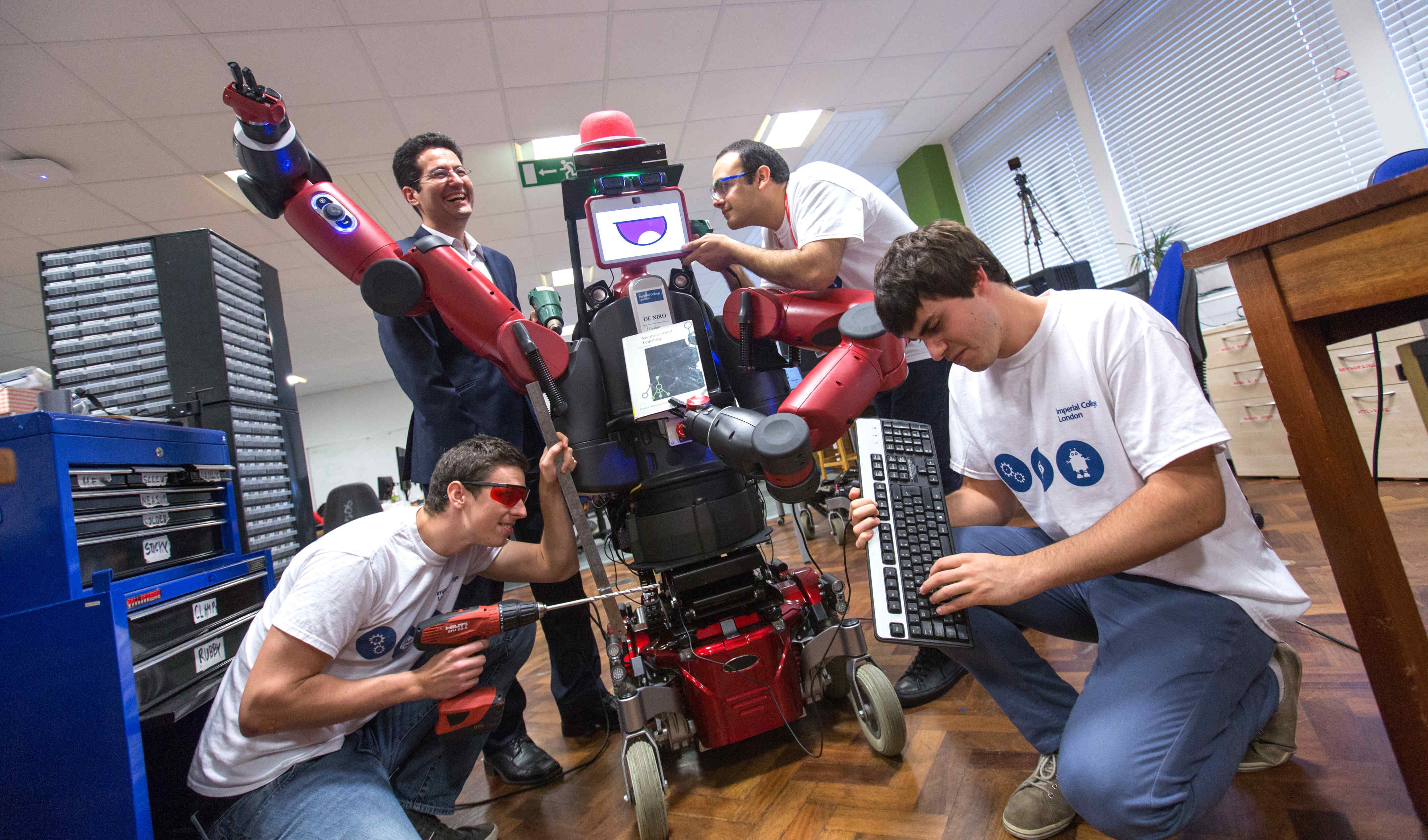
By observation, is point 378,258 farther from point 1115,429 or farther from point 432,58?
point 432,58

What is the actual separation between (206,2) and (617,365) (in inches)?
111

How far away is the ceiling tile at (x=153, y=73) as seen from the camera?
2770mm

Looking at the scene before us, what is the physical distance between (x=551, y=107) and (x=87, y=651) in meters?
3.63

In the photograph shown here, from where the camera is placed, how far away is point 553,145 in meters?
4.28

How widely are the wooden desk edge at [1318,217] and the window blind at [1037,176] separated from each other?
388 centimetres

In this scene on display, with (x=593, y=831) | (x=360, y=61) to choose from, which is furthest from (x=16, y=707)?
(x=360, y=61)

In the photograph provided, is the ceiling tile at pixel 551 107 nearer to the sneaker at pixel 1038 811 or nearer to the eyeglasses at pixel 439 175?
the eyeglasses at pixel 439 175

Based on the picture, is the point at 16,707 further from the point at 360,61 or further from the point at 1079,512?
the point at 360,61

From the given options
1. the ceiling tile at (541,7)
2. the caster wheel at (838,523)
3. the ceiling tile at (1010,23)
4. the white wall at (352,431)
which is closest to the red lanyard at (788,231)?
the caster wheel at (838,523)

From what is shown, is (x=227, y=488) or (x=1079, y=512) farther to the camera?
(x=227, y=488)

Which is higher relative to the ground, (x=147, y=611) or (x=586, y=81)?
(x=586, y=81)

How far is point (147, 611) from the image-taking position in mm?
1181

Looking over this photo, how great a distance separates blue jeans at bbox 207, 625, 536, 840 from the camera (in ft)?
3.42

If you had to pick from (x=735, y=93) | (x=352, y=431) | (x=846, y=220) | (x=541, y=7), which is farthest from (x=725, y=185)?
(x=352, y=431)
